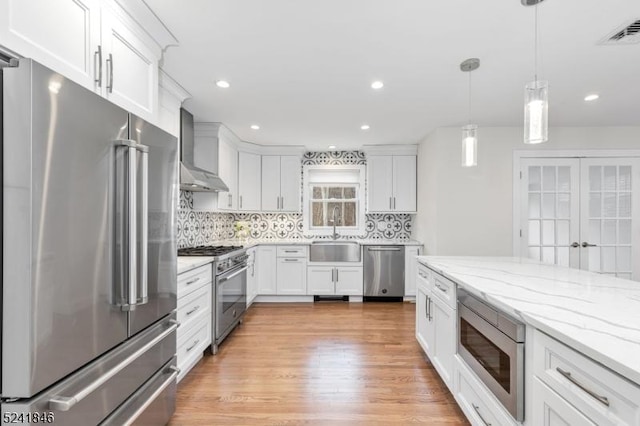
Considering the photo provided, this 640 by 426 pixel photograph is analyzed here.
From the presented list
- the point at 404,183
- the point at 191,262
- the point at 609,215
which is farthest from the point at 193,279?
the point at 609,215

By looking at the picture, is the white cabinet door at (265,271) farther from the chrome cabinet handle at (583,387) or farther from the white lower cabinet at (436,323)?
the chrome cabinet handle at (583,387)

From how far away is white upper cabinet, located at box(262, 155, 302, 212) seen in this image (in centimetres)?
491

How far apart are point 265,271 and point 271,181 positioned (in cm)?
143

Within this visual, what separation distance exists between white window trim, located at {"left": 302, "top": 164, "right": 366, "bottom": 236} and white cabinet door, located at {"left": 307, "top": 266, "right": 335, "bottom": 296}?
81 centimetres

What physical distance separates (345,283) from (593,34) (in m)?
3.73

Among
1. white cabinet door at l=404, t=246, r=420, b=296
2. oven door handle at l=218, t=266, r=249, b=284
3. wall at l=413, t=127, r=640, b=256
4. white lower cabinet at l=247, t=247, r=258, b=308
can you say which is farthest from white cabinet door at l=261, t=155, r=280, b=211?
wall at l=413, t=127, r=640, b=256

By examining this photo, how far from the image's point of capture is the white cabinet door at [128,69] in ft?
4.83

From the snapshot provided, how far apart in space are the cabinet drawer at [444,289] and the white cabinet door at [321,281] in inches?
91.9

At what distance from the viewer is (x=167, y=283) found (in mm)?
1703

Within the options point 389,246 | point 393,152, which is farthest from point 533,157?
point 389,246

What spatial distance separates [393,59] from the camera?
2.23m

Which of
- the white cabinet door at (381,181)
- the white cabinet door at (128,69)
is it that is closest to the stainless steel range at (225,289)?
the white cabinet door at (128,69)

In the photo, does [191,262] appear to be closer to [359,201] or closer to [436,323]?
[436,323]

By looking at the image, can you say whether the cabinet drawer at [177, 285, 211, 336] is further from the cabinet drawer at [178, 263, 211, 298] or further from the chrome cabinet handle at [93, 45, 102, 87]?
the chrome cabinet handle at [93, 45, 102, 87]
